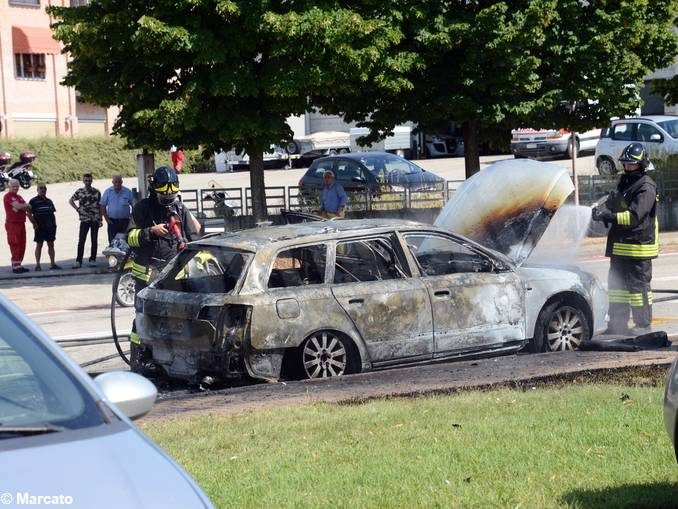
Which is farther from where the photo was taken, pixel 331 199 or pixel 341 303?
pixel 331 199

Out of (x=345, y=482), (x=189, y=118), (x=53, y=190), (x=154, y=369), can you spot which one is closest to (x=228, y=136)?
(x=189, y=118)

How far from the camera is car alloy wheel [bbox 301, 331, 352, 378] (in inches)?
387

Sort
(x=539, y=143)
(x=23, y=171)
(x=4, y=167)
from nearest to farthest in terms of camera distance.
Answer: (x=539, y=143)
(x=23, y=171)
(x=4, y=167)

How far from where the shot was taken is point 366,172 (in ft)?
89.2

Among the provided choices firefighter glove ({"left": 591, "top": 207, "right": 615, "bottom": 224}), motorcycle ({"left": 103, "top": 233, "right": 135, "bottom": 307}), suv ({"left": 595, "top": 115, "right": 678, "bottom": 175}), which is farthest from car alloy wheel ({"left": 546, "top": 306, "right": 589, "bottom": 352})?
suv ({"left": 595, "top": 115, "right": 678, "bottom": 175})

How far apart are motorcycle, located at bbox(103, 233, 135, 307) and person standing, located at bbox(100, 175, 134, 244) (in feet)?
3.52

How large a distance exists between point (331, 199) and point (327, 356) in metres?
13.3

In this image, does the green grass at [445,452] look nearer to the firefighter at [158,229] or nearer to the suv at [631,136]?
the firefighter at [158,229]

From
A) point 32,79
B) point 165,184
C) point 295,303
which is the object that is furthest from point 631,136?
point 32,79

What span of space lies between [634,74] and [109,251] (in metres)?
11.0

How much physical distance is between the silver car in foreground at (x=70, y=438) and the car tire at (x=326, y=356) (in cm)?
576

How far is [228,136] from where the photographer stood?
2130cm

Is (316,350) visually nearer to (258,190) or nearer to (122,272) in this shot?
(122,272)

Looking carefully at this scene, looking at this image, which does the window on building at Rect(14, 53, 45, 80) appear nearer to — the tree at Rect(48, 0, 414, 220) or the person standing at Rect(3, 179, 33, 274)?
the person standing at Rect(3, 179, 33, 274)
